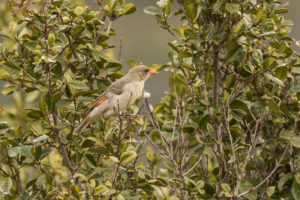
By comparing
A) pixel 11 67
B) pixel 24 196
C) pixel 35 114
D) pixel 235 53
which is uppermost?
pixel 235 53

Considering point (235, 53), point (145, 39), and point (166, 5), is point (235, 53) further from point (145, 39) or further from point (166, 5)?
point (145, 39)

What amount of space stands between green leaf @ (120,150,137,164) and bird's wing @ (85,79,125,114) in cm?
71

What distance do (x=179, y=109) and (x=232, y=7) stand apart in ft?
2.64

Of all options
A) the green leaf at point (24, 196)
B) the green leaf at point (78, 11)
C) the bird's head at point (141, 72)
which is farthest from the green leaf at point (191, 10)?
the bird's head at point (141, 72)

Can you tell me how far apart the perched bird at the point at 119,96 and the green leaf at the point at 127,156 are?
0.37 metres

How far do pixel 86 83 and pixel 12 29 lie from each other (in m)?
0.75

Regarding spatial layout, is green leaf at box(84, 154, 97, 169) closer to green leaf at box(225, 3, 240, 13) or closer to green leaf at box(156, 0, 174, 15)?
green leaf at box(156, 0, 174, 15)

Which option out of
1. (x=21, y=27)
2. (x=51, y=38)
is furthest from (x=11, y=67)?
(x=51, y=38)

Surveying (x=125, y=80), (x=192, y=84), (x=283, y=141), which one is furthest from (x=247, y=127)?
(x=125, y=80)

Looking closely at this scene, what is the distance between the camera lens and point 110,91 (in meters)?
5.02

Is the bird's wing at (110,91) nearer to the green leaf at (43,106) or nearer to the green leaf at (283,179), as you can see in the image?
the green leaf at (43,106)

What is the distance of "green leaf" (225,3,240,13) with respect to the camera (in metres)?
3.66

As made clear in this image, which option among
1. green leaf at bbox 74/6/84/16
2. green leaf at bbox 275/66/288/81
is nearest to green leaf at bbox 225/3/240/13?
green leaf at bbox 275/66/288/81

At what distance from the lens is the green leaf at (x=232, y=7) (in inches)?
144
